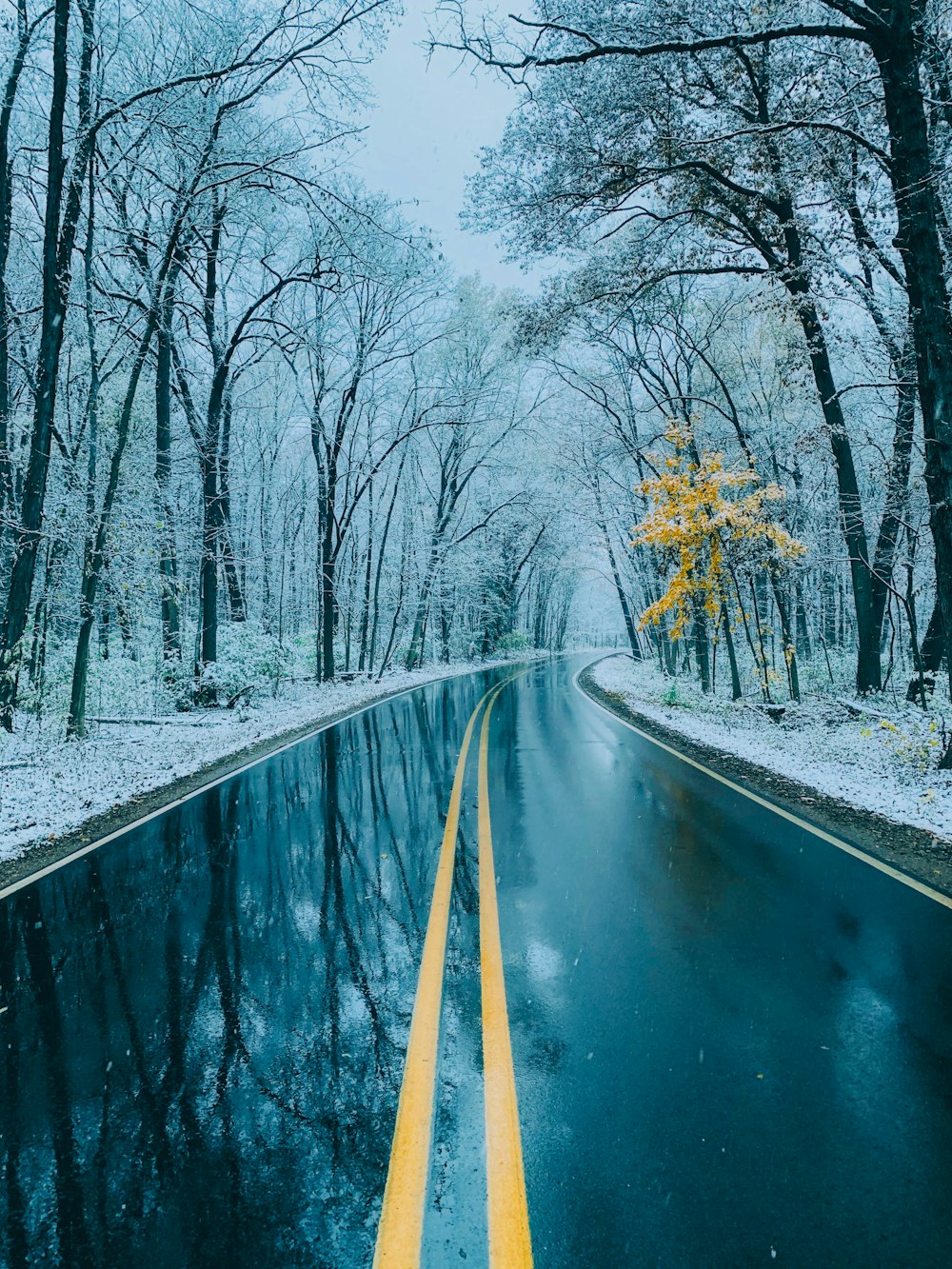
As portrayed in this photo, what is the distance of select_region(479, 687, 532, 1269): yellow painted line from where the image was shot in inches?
81.2

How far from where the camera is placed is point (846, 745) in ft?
35.3

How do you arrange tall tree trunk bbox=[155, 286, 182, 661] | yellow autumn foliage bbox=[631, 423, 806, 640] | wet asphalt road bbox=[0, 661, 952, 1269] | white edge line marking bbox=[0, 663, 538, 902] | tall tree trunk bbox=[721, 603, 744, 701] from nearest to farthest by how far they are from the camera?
wet asphalt road bbox=[0, 661, 952, 1269] < white edge line marking bbox=[0, 663, 538, 902] < yellow autumn foliage bbox=[631, 423, 806, 640] < tall tree trunk bbox=[155, 286, 182, 661] < tall tree trunk bbox=[721, 603, 744, 701]

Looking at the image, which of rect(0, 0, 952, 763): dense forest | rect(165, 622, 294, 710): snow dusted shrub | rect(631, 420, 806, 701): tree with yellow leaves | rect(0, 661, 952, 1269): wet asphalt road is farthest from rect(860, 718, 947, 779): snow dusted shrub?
rect(165, 622, 294, 710): snow dusted shrub

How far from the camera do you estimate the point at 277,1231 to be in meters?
2.13

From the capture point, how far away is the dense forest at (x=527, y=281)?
923 centimetres

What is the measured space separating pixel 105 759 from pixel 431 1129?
1060 cm

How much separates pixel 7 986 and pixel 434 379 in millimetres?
31158

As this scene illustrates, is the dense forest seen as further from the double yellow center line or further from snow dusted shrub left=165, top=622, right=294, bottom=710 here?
the double yellow center line

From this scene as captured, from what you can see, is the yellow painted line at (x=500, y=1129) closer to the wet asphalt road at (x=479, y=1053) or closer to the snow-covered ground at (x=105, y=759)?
the wet asphalt road at (x=479, y=1053)

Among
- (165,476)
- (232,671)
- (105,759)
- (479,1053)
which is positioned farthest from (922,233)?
(232,671)

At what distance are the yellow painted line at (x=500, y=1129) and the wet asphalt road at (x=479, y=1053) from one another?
5 centimetres

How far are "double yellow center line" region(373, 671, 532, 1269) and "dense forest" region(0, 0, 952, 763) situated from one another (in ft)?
27.9


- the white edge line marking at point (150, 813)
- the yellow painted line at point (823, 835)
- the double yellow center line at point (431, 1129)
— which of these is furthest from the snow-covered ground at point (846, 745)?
the white edge line marking at point (150, 813)

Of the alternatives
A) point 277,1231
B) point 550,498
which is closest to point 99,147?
point 277,1231
